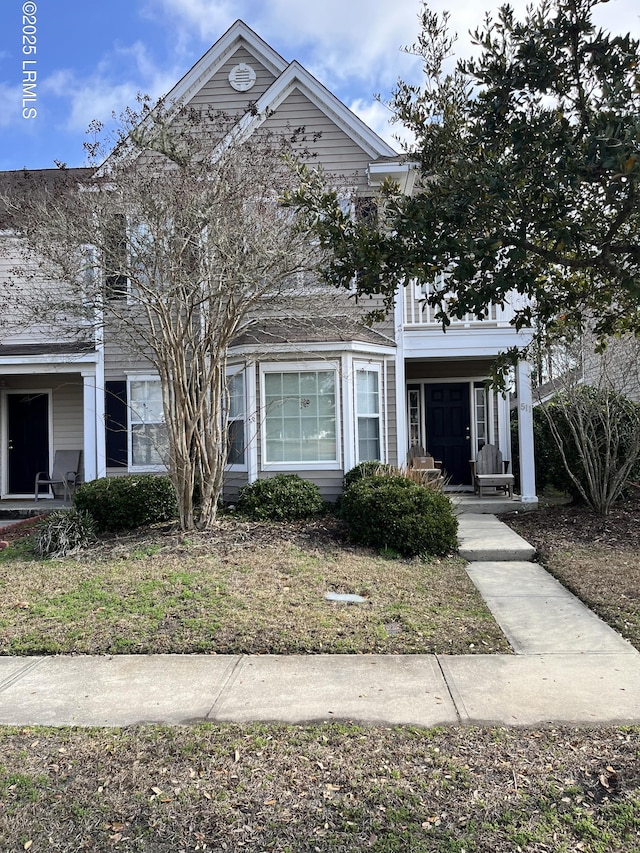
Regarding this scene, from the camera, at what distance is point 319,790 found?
3.20 meters

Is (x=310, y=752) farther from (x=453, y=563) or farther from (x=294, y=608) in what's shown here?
(x=453, y=563)

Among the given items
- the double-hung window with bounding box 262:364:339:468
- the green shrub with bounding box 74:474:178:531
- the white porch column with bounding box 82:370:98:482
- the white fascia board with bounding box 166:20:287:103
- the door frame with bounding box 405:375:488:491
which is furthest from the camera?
Answer: the door frame with bounding box 405:375:488:491

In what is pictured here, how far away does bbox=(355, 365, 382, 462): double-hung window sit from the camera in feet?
37.7

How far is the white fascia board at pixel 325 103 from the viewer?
38.5 ft

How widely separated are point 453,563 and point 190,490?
3847 mm

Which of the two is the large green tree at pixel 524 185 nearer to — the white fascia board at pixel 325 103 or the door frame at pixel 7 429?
the white fascia board at pixel 325 103

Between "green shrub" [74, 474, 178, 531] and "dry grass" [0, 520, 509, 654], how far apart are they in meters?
1.14

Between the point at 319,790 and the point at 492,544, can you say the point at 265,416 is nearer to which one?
the point at 492,544

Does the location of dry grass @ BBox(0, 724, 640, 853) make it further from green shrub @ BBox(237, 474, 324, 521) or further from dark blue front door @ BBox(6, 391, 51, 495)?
dark blue front door @ BBox(6, 391, 51, 495)

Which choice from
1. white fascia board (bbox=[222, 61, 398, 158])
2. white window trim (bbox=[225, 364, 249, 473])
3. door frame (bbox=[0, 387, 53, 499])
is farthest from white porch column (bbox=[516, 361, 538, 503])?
door frame (bbox=[0, 387, 53, 499])

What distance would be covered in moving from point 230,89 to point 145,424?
6.69 meters

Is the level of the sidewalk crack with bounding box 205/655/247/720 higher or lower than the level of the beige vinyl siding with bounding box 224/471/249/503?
lower

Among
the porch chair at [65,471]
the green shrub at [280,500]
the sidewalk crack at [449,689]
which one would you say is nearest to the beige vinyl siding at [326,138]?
the green shrub at [280,500]

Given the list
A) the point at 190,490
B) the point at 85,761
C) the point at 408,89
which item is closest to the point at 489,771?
the point at 85,761
